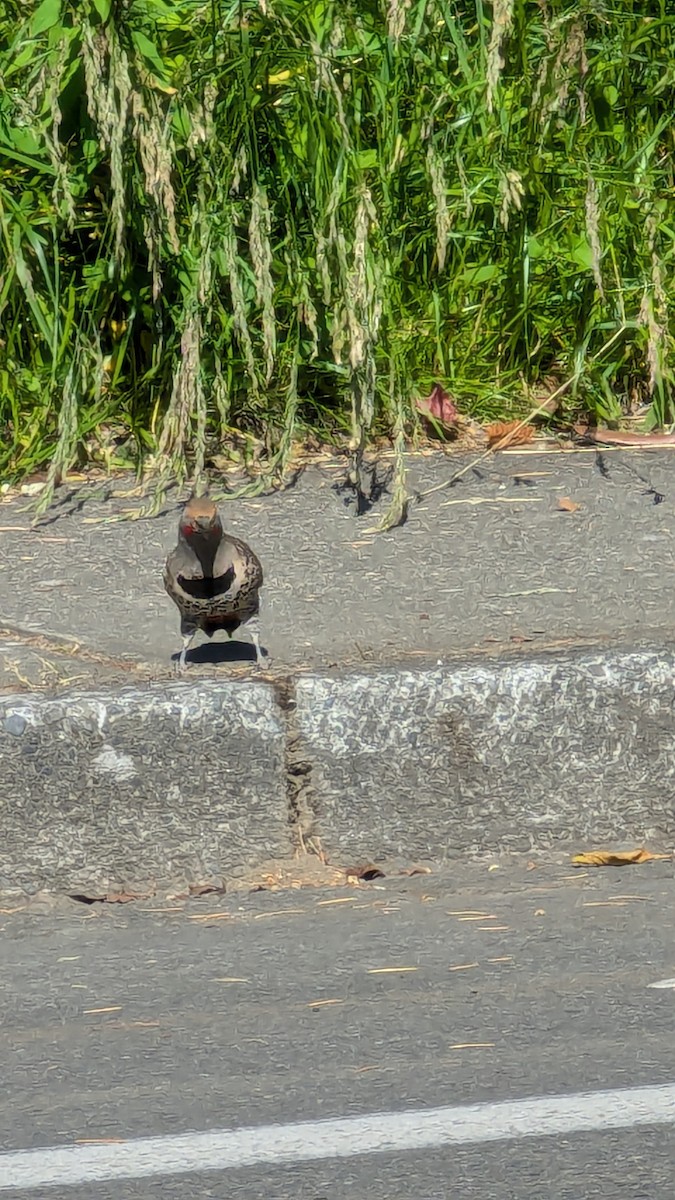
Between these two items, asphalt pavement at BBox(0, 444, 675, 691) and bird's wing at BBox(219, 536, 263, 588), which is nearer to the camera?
bird's wing at BBox(219, 536, 263, 588)

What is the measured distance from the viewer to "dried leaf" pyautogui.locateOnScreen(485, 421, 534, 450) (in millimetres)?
5719

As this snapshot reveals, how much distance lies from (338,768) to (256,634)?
1.85 ft

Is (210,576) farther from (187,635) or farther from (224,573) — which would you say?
(187,635)

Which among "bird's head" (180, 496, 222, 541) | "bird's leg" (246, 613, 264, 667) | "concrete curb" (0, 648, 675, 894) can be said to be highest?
"bird's head" (180, 496, 222, 541)

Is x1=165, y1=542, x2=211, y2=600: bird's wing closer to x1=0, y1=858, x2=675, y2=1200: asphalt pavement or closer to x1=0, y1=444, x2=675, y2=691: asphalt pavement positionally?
x1=0, y1=444, x2=675, y2=691: asphalt pavement

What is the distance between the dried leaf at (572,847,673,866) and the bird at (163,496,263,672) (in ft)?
2.95

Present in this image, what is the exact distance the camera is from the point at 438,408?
5742 millimetres

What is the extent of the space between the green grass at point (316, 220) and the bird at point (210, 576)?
37.7 inches

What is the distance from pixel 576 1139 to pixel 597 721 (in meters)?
1.31

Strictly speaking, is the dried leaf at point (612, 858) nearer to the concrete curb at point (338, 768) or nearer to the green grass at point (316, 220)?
the concrete curb at point (338, 768)

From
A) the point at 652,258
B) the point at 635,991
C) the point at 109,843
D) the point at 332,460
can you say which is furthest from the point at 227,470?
the point at 635,991

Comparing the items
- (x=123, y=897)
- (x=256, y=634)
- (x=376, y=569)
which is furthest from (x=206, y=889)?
(x=376, y=569)

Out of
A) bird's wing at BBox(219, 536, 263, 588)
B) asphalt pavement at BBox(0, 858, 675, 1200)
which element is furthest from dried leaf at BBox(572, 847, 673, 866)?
bird's wing at BBox(219, 536, 263, 588)

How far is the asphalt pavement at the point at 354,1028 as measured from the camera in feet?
9.30
